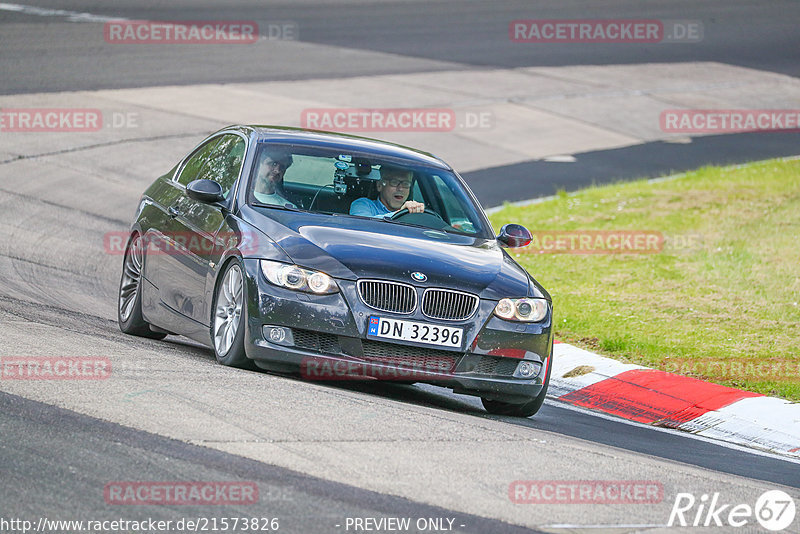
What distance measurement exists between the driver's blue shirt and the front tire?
116 centimetres

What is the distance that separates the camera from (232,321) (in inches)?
310

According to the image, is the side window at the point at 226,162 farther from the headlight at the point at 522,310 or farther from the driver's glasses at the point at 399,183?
the headlight at the point at 522,310

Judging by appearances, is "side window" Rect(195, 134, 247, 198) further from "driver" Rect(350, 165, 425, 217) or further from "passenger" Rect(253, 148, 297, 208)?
"driver" Rect(350, 165, 425, 217)

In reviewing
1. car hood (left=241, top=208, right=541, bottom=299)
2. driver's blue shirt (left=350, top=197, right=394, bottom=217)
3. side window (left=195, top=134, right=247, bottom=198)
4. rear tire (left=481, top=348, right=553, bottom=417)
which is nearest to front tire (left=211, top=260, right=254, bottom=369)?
car hood (left=241, top=208, right=541, bottom=299)

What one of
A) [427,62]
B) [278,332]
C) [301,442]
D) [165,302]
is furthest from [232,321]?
[427,62]

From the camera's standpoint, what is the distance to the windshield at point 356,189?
28.3 feet

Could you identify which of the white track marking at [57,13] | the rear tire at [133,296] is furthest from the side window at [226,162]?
the white track marking at [57,13]

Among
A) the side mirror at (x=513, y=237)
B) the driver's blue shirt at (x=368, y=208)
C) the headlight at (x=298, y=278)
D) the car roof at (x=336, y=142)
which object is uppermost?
the car roof at (x=336, y=142)

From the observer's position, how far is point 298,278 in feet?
24.7

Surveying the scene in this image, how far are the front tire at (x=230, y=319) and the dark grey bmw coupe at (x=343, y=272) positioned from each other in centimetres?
1

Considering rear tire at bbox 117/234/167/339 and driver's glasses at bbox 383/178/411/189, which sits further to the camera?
rear tire at bbox 117/234/167/339

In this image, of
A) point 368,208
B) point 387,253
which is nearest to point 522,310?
point 387,253

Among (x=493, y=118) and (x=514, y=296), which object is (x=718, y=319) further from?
(x=493, y=118)

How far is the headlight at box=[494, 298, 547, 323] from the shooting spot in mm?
7766
